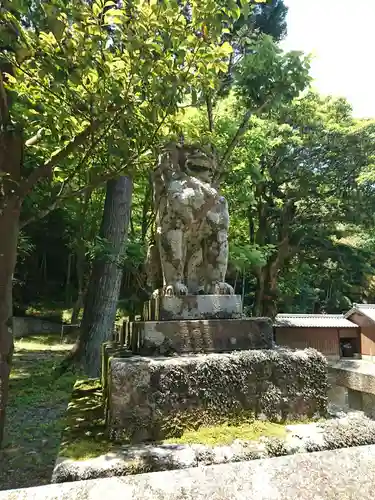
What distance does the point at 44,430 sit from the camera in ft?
19.2

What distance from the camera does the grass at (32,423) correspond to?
14.4ft

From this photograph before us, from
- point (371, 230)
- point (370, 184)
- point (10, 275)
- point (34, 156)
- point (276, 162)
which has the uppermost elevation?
point (276, 162)

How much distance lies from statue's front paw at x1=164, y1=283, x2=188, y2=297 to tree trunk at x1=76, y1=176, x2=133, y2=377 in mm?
5301

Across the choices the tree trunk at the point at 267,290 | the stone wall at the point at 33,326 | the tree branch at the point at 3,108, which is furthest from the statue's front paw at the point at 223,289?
the stone wall at the point at 33,326

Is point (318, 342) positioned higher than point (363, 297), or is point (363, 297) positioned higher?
point (363, 297)

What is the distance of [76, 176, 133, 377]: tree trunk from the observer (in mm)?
8523

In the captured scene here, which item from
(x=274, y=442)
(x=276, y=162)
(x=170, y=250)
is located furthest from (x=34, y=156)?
(x=276, y=162)

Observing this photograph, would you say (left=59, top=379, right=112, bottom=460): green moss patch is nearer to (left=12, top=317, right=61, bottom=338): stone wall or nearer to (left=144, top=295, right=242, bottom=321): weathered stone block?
(left=144, top=295, right=242, bottom=321): weathered stone block

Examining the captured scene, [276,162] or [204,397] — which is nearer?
[204,397]

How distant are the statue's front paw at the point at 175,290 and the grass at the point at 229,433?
3.16 feet

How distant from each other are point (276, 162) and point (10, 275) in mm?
13121

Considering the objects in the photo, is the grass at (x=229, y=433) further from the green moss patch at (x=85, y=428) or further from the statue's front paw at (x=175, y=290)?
the statue's front paw at (x=175, y=290)

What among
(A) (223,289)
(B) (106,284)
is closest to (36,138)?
(A) (223,289)

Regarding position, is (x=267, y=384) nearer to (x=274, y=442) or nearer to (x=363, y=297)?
(x=274, y=442)
